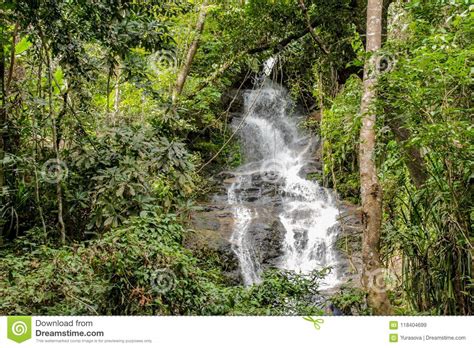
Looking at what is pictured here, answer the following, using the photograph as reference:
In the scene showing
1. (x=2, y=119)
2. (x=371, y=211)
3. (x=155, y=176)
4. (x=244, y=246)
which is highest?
(x=2, y=119)

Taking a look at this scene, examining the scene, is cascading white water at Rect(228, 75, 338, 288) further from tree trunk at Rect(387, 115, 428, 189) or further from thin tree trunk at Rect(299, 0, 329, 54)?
tree trunk at Rect(387, 115, 428, 189)

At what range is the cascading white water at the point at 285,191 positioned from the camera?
27.2 feet

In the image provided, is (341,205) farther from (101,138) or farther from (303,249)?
(101,138)

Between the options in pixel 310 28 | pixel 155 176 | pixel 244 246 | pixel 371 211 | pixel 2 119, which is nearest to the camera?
pixel 371 211

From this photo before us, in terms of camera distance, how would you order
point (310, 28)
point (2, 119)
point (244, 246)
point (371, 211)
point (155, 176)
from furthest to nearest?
point (244, 246) < point (310, 28) < point (2, 119) < point (155, 176) < point (371, 211)

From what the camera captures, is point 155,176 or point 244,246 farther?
point 244,246

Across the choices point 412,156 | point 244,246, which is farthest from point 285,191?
point 412,156

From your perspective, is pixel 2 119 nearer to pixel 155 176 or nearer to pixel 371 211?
pixel 155 176

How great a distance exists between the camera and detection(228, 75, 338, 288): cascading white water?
829 centimetres

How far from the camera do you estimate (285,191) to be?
10500mm

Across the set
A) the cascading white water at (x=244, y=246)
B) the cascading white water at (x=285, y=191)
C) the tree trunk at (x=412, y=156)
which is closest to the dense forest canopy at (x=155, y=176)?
the tree trunk at (x=412, y=156)

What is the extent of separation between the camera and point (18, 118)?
4973 mm

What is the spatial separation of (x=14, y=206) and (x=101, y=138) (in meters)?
1.49
